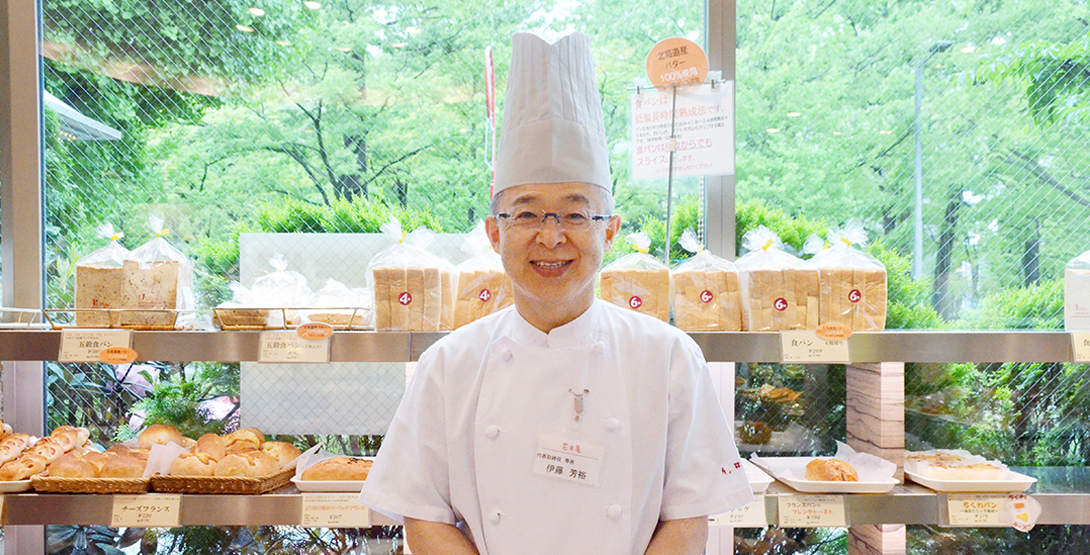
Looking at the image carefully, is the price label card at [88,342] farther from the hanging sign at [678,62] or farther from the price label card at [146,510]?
the hanging sign at [678,62]

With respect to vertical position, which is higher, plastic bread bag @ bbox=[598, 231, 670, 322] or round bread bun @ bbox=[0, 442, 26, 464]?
plastic bread bag @ bbox=[598, 231, 670, 322]

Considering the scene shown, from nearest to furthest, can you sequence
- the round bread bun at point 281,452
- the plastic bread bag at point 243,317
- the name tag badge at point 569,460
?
the name tag badge at point 569,460
the plastic bread bag at point 243,317
the round bread bun at point 281,452

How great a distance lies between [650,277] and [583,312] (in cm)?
51

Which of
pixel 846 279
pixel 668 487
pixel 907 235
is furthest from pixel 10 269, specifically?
pixel 907 235

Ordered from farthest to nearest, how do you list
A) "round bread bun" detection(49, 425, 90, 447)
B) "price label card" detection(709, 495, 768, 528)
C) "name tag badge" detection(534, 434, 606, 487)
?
"round bread bun" detection(49, 425, 90, 447) < "price label card" detection(709, 495, 768, 528) < "name tag badge" detection(534, 434, 606, 487)

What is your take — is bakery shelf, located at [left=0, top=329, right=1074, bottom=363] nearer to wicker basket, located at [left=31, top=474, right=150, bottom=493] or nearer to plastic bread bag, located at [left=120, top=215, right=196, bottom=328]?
plastic bread bag, located at [left=120, top=215, right=196, bottom=328]

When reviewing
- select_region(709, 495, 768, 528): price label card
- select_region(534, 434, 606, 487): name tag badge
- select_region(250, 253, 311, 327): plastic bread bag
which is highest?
select_region(250, 253, 311, 327): plastic bread bag

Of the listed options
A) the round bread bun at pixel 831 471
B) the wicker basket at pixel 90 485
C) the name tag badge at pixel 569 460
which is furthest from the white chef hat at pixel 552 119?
the wicker basket at pixel 90 485

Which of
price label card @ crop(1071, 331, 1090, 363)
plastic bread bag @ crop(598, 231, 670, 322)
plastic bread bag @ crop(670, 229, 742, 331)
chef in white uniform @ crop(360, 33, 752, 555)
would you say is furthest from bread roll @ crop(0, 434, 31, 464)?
price label card @ crop(1071, 331, 1090, 363)

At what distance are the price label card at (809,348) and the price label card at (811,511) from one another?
35cm

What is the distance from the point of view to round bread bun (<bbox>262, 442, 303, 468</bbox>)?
6.25 feet

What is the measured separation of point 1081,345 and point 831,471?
697 mm

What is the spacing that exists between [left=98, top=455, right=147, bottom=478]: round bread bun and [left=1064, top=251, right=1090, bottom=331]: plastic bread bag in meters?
2.50

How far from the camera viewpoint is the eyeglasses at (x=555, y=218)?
1239 mm
